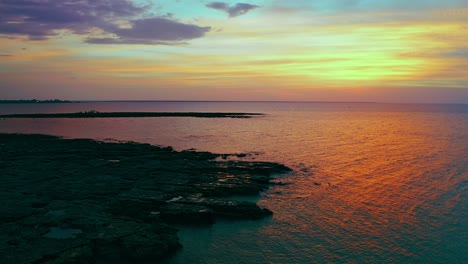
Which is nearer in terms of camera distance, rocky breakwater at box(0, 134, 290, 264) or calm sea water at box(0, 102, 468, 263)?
rocky breakwater at box(0, 134, 290, 264)

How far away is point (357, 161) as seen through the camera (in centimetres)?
4106

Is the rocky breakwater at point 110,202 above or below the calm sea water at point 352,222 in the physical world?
above

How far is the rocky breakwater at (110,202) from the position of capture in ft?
47.2

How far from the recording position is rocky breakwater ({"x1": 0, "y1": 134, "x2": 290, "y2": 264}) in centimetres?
1439

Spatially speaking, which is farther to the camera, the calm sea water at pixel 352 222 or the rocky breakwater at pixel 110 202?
the calm sea water at pixel 352 222

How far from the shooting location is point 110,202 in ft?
66.4

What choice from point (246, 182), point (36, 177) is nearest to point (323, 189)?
point (246, 182)

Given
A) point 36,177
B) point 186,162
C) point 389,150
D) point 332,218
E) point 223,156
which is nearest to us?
point 332,218

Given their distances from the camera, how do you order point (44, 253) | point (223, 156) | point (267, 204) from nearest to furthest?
1. point (44, 253)
2. point (267, 204)
3. point (223, 156)

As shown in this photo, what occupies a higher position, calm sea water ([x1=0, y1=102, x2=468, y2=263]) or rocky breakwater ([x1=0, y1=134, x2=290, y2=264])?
rocky breakwater ([x1=0, y1=134, x2=290, y2=264])

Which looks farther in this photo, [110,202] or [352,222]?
[110,202]

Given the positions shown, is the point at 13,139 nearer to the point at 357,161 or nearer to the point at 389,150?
the point at 357,161

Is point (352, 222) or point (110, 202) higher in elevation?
point (110, 202)

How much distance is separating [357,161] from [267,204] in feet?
72.7
